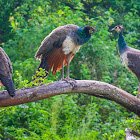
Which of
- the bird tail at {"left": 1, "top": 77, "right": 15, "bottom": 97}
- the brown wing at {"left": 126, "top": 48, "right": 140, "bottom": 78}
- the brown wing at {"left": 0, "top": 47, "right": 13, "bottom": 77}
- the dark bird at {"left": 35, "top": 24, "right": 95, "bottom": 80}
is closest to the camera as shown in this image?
the bird tail at {"left": 1, "top": 77, "right": 15, "bottom": 97}

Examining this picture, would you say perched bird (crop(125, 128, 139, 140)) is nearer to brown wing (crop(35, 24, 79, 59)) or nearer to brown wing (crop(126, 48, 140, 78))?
brown wing (crop(126, 48, 140, 78))

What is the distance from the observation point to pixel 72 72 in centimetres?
785

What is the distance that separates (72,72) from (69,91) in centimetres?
318

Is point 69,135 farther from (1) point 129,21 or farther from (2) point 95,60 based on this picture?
(1) point 129,21

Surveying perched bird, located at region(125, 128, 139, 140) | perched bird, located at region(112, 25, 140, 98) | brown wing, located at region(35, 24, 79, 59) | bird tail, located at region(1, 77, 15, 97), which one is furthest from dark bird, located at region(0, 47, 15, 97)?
perched bird, located at region(112, 25, 140, 98)

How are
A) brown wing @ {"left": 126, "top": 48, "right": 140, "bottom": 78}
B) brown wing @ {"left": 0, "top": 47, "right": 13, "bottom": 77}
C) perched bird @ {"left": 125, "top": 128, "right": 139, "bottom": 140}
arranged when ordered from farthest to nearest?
1. brown wing @ {"left": 126, "top": 48, "right": 140, "bottom": 78}
2. perched bird @ {"left": 125, "top": 128, "right": 139, "bottom": 140}
3. brown wing @ {"left": 0, "top": 47, "right": 13, "bottom": 77}

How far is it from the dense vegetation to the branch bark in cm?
16

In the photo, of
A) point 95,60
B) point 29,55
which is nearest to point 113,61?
point 95,60

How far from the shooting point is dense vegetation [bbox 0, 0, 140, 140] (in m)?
5.75

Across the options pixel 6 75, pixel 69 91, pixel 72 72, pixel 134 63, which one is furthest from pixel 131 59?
pixel 6 75

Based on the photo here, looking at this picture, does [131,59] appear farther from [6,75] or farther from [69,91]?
[6,75]

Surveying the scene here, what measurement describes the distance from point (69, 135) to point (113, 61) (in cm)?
280

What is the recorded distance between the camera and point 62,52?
500cm

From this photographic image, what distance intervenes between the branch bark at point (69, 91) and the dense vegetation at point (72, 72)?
0.16 meters
